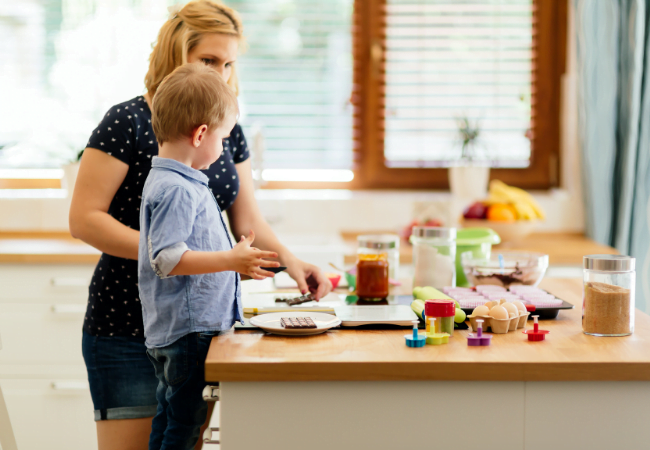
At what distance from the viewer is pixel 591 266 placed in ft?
3.69

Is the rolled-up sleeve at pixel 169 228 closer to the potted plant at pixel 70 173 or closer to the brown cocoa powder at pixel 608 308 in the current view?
the brown cocoa powder at pixel 608 308

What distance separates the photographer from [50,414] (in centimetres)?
237

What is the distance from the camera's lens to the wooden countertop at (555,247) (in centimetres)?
236

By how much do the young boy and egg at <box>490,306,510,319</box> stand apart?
1.30ft

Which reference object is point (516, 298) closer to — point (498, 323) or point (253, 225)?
point (498, 323)

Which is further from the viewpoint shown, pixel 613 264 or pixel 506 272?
pixel 506 272

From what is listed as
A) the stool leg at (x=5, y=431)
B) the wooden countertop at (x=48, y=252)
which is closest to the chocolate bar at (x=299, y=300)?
the stool leg at (x=5, y=431)

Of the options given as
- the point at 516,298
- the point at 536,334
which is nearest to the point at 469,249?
the point at 516,298

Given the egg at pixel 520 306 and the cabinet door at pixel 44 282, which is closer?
the egg at pixel 520 306

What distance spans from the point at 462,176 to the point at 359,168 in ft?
1.61

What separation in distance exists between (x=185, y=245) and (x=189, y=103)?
0.22m

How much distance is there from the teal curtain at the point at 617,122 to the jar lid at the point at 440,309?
152 centimetres

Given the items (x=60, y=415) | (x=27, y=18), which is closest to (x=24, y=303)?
(x=60, y=415)

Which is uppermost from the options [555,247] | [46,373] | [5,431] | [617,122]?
[617,122]
